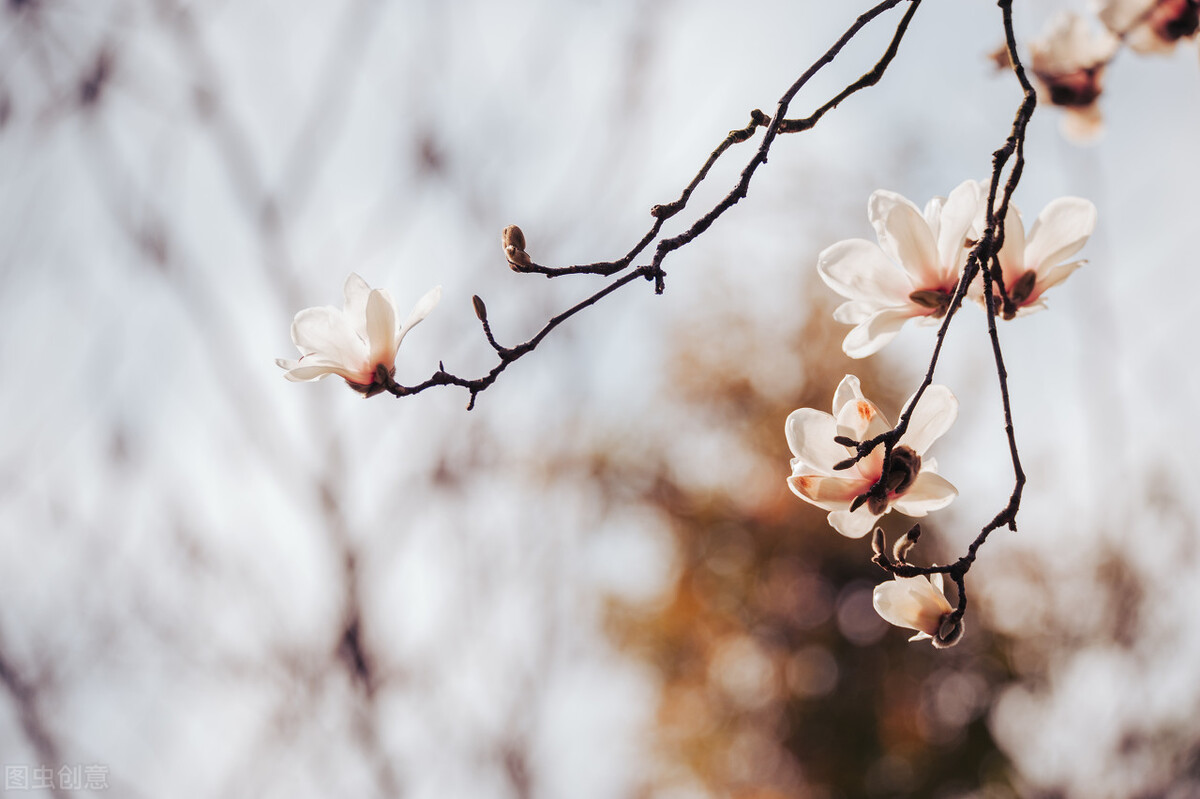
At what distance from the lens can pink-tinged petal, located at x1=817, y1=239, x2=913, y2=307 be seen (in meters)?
0.52

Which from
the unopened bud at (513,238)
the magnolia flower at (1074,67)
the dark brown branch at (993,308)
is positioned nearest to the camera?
the dark brown branch at (993,308)

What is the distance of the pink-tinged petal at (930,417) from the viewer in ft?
1.53

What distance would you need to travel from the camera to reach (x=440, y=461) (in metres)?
1.88

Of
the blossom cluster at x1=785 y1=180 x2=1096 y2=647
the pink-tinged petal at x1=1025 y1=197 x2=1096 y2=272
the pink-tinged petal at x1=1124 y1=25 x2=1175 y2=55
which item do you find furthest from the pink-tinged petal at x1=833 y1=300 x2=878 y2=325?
the pink-tinged petal at x1=1124 y1=25 x2=1175 y2=55

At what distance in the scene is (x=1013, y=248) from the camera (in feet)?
1.70

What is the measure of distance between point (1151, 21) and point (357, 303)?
634 mm

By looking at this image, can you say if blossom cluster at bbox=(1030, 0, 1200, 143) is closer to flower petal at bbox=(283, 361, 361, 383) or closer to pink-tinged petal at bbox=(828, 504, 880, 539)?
pink-tinged petal at bbox=(828, 504, 880, 539)

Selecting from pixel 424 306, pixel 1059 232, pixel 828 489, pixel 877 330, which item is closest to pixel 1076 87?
pixel 1059 232

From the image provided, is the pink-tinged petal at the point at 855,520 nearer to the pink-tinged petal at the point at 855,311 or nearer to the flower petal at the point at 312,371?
the pink-tinged petal at the point at 855,311

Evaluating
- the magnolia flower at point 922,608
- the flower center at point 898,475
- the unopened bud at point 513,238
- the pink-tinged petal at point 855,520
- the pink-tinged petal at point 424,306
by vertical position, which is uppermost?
Answer: the unopened bud at point 513,238

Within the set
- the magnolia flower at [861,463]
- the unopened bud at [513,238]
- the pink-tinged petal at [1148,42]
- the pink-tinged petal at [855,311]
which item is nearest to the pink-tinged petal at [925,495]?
the magnolia flower at [861,463]

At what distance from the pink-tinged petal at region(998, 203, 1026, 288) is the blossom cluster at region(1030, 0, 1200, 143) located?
0.70 ft

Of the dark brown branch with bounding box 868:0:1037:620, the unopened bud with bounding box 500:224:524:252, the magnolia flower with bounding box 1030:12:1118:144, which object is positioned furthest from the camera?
the magnolia flower with bounding box 1030:12:1118:144

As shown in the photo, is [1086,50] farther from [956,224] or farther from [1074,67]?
[956,224]
